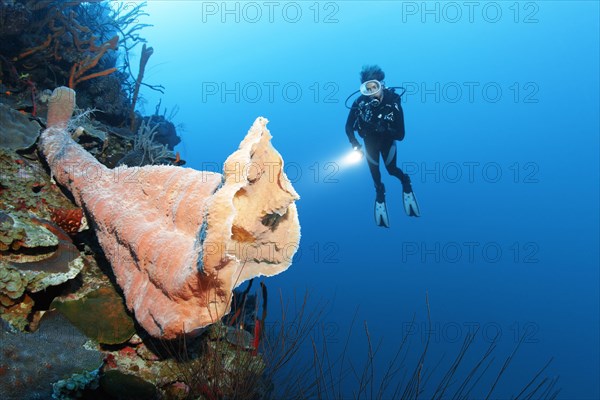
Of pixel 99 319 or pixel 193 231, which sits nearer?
pixel 193 231

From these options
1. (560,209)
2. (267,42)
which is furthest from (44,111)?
(267,42)

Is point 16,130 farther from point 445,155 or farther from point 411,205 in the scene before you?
point 445,155

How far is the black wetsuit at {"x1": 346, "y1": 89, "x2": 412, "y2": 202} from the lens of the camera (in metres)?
8.77

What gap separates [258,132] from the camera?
6.11ft

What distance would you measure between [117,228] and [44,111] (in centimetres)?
352

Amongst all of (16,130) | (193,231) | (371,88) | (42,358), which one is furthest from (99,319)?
(371,88)

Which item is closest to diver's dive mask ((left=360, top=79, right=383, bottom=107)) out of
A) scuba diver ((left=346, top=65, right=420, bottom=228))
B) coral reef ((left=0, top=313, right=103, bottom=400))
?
scuba diver ((left=346, top=65, right=420, bottom=228))

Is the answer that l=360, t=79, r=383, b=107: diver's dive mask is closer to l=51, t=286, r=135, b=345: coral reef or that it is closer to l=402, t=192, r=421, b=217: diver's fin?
l=402, t=192, r=421, b=217: diver's fin

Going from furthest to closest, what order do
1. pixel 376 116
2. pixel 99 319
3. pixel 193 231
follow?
pixel 376 116 → pixel 99 319 → pixel 193 231

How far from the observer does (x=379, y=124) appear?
8867mm

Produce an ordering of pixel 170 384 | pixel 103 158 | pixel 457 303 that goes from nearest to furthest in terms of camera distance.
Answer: pixel 170 384 < pixel 103 158 < pixel 457 303

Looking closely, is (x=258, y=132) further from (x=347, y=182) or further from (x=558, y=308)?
(x=347, y=182)

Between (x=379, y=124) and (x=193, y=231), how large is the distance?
748cm

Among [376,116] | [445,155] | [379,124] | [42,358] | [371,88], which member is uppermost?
[445,155]
